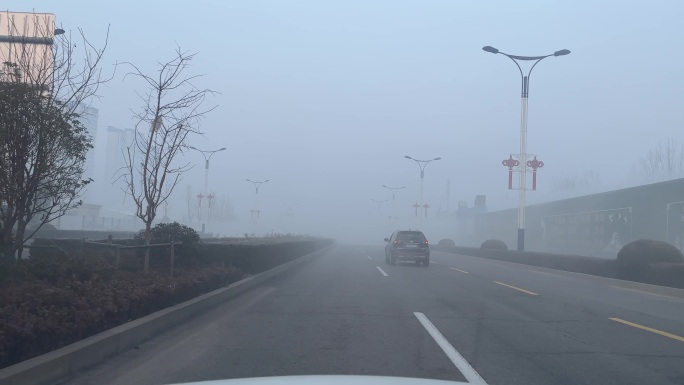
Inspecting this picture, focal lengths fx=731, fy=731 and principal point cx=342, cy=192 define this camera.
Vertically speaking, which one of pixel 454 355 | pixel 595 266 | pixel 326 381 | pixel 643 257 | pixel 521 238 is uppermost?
pixel 521 238

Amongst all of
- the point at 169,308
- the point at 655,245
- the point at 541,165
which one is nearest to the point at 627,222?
the point at 541,165

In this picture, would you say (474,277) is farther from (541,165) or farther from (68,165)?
(68,165)

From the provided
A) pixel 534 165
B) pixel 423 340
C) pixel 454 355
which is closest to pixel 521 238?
pixel 534 165

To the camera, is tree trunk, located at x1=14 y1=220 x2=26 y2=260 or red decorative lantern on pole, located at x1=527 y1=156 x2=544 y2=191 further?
red decorative lantern on pole, located at x1=527 y1=156 x2=544 y2=191

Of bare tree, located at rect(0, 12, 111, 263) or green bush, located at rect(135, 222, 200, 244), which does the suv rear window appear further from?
bare tree, located at rect(0, 12, 111, 263)

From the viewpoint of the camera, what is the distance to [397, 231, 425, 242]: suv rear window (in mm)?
36844

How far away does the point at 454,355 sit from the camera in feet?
33.9

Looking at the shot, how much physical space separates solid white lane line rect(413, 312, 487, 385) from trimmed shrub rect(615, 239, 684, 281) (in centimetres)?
1409

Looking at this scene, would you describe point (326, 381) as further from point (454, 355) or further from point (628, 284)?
point (628, 284)

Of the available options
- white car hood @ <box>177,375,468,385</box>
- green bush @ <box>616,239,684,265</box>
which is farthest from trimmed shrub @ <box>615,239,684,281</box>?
white car hood @ <box>177,375,468,385</box>

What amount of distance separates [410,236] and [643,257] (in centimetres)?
1335

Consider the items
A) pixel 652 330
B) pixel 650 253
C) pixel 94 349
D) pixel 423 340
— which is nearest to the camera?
pixel 94 349

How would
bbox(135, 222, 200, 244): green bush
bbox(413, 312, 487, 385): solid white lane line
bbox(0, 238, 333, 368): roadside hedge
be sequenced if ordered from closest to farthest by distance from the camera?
bbox(0, 238, 333, 368): roadside hedge < bbox(413, 312, 487, 385): solid white lane line < bbox(135, 222, 200, 244): green bush

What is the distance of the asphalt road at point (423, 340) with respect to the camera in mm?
9117
